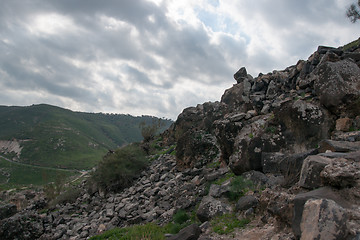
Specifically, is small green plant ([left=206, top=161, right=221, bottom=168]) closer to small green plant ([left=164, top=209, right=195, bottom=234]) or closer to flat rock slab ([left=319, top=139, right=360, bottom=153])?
small green plant ([left=164, top=209, right=195, bottom=234])

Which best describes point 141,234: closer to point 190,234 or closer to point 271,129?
point 190,234

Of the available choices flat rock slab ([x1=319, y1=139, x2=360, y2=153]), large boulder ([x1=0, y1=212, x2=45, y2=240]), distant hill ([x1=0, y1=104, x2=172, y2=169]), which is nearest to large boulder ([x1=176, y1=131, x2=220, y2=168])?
flat rock slab ([x1=319, y1=139, x2=360, y2=153])

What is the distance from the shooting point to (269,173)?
9.18 meters

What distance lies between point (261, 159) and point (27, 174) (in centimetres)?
8459

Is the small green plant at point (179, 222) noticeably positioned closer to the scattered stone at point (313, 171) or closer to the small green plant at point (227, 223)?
the small green plant at point (227, 223)

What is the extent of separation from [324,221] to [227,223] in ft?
12.9

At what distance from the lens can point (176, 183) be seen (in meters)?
14.7

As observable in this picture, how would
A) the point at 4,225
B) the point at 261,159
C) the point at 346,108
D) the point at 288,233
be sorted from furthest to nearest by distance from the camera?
the point at 4,225
the point at 261,159
the point at 346,108
the point at 288,233

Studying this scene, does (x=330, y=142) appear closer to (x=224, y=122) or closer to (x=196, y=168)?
(x=224, y=122)

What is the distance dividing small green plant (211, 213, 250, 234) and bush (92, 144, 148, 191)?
13.1m

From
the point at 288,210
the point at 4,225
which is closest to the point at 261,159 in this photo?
the point at 288,210

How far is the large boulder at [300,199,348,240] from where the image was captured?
342 centimetres

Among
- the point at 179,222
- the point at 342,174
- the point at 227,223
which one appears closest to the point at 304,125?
the point at 227,223

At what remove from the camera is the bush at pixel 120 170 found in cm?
1962
